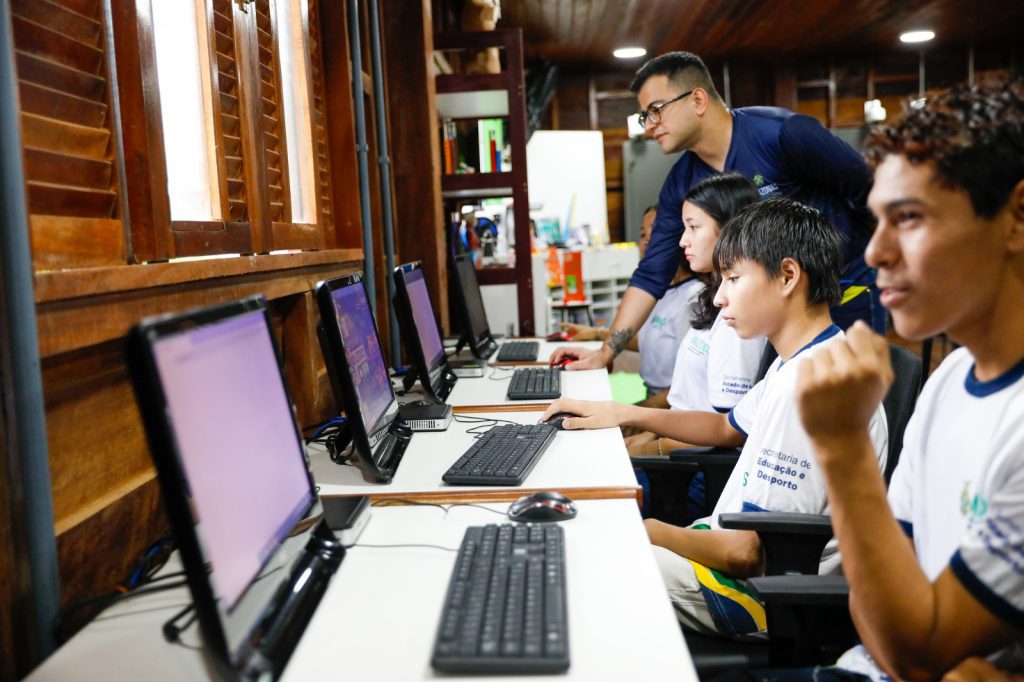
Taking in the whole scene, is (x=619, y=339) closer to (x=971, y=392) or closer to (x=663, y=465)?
(x=663, y=465)

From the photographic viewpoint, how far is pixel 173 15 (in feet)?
5.41

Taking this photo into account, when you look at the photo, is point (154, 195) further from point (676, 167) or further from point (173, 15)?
point (676, 167)

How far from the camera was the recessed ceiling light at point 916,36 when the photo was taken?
838cm

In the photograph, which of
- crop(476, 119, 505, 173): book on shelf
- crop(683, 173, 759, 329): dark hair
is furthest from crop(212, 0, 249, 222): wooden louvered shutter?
crop(476, 119, 505, 173): book on shelf

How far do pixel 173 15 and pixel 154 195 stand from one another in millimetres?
447

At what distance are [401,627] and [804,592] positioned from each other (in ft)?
1.91

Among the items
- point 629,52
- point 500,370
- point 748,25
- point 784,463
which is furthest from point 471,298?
point 629,52

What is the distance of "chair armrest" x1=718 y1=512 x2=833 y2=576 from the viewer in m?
1.42

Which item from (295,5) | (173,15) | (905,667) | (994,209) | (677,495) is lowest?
(677,495)

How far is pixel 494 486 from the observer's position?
161 centimetres

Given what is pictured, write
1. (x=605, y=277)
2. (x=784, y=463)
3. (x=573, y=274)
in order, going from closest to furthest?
(x=784, y=463)
(x=573, y=274)
(x=605, y=277)

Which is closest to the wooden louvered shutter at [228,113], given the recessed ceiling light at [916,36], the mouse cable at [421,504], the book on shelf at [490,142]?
the mouse cable at [421,504]

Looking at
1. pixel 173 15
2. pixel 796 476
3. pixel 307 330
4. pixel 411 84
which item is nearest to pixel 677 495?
pixel 796 476

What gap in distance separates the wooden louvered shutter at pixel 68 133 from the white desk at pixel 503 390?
1.28m
